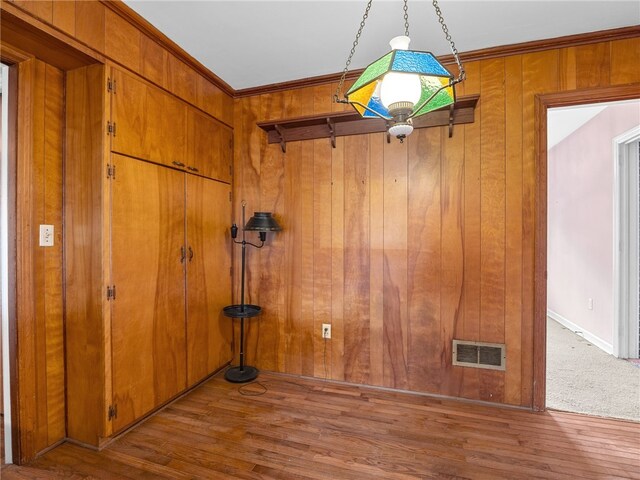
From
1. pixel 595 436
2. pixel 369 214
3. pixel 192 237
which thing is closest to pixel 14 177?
pixel 192 237

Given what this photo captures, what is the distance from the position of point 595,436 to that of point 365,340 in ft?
5.13

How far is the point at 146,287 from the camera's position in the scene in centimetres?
213

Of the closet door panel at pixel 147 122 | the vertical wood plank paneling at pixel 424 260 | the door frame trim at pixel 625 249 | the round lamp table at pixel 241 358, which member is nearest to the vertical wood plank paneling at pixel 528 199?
the vertical wood plank paneling at pixel 424 260

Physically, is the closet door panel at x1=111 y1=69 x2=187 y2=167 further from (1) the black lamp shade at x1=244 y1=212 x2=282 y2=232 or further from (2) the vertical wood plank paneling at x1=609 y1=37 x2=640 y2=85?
(2) the vertical wood plank paneling at x1=609 y1=37 x2=640 y2=85

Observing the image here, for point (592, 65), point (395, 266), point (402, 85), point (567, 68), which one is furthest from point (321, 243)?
point (592, 65)

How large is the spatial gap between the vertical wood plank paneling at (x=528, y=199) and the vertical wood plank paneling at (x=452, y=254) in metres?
0.41

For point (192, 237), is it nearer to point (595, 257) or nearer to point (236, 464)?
point (236, 464)

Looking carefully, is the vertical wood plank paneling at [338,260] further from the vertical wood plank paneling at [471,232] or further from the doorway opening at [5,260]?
the doorway opening at [5,260]

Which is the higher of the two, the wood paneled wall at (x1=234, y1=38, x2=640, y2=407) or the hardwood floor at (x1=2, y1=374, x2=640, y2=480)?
the wood paneled wall at (x1=234, y1=38, x2=640, y2=407)

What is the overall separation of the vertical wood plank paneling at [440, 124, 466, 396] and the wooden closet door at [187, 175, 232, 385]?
6.20 ft

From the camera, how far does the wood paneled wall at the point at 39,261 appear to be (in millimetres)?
1745

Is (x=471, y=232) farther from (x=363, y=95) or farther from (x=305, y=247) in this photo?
(x=363, y=95)

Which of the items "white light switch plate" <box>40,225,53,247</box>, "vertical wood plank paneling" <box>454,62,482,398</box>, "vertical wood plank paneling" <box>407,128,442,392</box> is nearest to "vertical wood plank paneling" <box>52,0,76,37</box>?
"white light switch plate" <box>40,225,53,247</box>

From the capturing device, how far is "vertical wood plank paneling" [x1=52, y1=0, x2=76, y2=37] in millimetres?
1597
